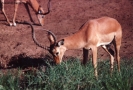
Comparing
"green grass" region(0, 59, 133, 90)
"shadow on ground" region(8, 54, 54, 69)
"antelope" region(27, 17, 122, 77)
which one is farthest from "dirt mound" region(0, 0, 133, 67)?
"green grass" region(0, 59, 133, 90)

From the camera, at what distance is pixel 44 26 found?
13.1 meters

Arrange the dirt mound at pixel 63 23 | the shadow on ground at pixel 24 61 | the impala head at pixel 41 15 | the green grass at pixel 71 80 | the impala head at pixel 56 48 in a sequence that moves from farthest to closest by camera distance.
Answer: the impala head at pixel 41 15 < the dirt mound at pixel 63 23 < the shadow on ground at pixel 24 61 < the impala head at pixel 56 48 < the green grass at pixel 71 80

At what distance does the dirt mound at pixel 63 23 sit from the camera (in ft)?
35.7

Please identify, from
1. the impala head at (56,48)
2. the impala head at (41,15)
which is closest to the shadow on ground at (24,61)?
the impala head at (56,48)

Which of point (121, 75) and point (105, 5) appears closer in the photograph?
point (121, 75)

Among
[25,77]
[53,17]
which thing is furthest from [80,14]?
[25,77]

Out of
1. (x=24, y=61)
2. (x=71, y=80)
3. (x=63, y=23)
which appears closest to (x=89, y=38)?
(x=71, y=80)

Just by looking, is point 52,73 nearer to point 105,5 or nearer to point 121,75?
point 121,75

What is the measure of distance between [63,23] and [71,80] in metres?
5.48

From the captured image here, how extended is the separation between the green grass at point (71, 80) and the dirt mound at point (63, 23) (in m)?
2.51

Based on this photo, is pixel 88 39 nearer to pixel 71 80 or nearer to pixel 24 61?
pixel 71 80

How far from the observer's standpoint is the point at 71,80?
7398 mm

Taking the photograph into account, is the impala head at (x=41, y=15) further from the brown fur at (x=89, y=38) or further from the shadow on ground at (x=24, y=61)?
the brown fur at (x=89, y=38)

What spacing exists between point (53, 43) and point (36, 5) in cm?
552
